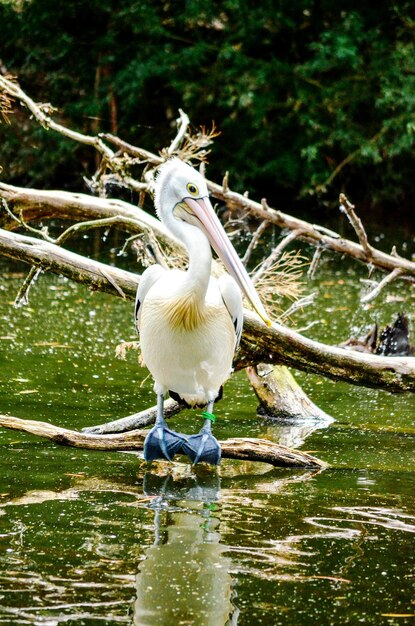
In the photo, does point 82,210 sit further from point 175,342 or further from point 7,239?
point 175,342

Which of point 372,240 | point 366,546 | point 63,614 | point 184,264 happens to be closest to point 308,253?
point 372,240

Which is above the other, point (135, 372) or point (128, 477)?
point (128, 477)

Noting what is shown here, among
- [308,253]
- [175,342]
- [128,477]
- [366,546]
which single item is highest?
[175,342]

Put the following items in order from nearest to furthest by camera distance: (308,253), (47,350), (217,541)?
(217,541)
(47,350)
(308,253)

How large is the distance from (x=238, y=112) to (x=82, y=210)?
37.2ft

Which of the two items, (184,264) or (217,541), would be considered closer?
(217,541)

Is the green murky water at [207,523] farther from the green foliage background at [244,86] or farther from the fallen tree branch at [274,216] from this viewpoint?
the green foliage background at [244,86]

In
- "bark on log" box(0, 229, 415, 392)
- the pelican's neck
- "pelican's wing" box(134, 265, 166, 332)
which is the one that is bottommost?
"bark on log" box(0, 229, 415, 392)

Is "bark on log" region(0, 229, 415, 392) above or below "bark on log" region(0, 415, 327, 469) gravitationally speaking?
above

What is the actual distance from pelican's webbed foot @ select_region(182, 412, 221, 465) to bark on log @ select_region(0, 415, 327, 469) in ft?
0.29

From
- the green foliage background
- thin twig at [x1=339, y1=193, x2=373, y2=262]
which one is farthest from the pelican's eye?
the green foliage background

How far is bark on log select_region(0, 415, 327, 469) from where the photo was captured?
14.6 feet

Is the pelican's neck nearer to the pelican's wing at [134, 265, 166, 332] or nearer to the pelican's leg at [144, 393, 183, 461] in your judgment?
the pelican's wing at [134, 265, 166, 332]

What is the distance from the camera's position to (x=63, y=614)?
299 centimetres
